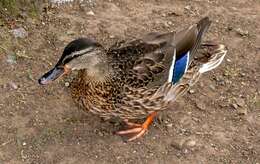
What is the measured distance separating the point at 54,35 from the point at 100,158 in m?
1.67

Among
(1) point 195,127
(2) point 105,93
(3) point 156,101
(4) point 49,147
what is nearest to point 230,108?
(1) point 195,127

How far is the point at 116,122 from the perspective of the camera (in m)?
5.50

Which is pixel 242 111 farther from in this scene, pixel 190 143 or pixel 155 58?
pixel 155 58

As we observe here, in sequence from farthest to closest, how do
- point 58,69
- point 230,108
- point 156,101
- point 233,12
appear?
point 233,12 < point 230,108 < point 156,101 < point 58,69

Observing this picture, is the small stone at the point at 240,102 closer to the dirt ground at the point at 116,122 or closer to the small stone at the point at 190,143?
the dirt ground at the point at 116,122

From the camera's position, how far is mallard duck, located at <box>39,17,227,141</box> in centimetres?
497

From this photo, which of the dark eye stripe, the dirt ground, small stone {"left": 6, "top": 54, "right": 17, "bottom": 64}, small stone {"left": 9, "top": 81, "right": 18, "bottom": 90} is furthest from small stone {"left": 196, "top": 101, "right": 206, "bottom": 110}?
small stone {"left": 6, "top": 54, "right": 17, "bottom": 64}

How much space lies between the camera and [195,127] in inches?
213

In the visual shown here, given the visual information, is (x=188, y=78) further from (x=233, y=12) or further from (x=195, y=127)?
(x=233, y=12)

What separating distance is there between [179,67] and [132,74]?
1.43 ft

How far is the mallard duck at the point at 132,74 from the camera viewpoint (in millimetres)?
4973

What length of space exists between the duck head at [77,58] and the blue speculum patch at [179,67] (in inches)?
25.6

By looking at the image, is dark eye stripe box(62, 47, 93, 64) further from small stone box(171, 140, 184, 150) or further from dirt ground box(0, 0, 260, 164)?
small stone box(171, 140, 184, 150)

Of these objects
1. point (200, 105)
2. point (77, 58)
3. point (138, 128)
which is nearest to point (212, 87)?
point (200, 105)
